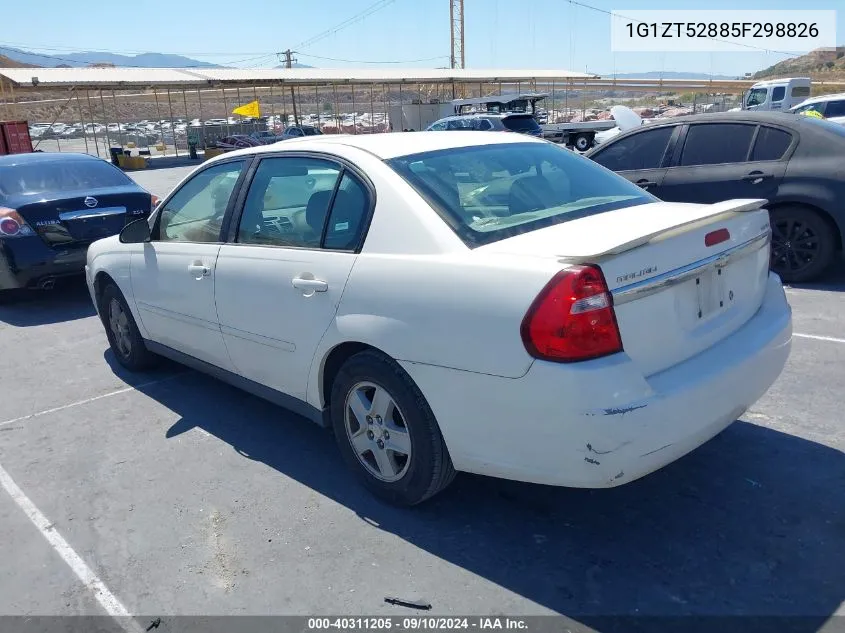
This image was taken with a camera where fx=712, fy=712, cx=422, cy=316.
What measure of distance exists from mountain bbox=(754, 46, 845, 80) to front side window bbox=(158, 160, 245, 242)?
302 feet

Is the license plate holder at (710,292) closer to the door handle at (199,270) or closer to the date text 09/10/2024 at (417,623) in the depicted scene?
the date text 09/10/2024 at (417,623)

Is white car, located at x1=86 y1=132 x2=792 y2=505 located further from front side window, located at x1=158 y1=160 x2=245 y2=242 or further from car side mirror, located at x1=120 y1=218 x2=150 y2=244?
car side mirror, located at x1=120 y1=218 x2=150 y2=244

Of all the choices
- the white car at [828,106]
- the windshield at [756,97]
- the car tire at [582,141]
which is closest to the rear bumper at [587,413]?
the white car at [828,106]

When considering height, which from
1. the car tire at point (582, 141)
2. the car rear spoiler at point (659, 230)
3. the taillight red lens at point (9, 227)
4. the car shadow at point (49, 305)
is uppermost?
the car rear spoiler at point (659, 230)

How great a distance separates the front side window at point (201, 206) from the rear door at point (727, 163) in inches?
185

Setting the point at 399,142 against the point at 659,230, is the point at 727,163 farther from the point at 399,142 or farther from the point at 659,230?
the point at 659,230

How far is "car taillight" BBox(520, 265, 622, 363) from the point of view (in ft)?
8.20

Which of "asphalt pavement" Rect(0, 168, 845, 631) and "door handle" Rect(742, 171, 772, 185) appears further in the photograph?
"door handle" Rect(742, 171, 772, 185)

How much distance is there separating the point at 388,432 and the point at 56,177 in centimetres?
627

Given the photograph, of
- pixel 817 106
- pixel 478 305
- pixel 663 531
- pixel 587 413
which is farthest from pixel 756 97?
pixel 587 413

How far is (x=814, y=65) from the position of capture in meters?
103

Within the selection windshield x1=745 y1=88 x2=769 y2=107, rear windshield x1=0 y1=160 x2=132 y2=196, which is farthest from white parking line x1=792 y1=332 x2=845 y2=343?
windshield x1=745 y1=88 x2=769 y2=107

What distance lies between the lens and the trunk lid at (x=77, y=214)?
6980 millimetres

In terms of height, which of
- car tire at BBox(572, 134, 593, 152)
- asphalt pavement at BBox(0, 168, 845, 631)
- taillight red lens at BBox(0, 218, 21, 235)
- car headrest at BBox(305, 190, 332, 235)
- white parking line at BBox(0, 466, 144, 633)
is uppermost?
car headrest at BBox(305, 190, 332, 235)
